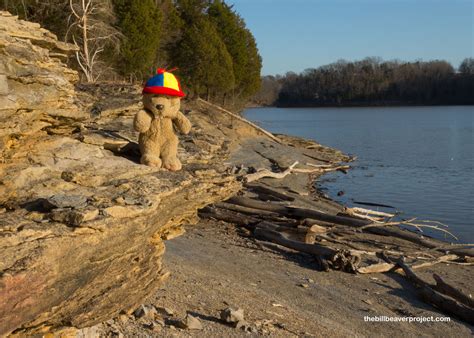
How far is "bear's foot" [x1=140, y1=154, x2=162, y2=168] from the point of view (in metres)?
7.22

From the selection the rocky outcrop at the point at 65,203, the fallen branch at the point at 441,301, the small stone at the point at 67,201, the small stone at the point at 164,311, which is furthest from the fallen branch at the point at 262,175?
the small stone at the point at 67,201

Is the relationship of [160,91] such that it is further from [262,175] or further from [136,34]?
[136,34]

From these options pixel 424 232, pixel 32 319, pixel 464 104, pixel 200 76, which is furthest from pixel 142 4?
pixel 464 104

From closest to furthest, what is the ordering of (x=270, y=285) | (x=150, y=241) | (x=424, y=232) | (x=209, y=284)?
(x=150, y=241), (x=209, y=284), (x=270, y=285), (x=424, y=232)

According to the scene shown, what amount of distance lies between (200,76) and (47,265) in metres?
36.9

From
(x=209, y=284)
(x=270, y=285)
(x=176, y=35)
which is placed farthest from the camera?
(x=176, y=35)

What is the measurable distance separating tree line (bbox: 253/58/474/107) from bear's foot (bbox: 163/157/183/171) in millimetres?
143881

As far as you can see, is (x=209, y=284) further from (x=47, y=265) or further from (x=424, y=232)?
(x=424, y=232)

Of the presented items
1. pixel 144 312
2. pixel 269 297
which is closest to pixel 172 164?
pixel 144 312

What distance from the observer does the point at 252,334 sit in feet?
25.3

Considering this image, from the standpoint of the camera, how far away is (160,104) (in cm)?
766

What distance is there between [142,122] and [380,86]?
505 feet

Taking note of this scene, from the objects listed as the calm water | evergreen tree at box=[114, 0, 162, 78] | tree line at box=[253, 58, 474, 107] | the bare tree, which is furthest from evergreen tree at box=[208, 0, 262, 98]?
tree line at box=[253, 58, 474, 107]

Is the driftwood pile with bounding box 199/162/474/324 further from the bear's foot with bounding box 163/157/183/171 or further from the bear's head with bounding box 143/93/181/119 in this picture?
the bear's head with bounding box 143/93/181/119
